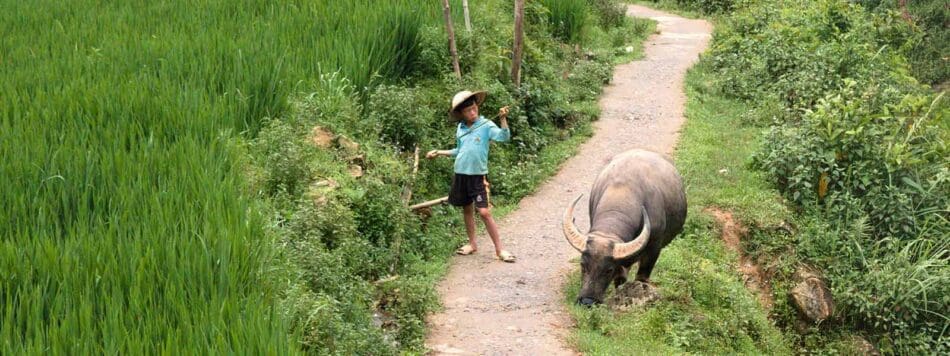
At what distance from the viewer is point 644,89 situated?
13.9 meters

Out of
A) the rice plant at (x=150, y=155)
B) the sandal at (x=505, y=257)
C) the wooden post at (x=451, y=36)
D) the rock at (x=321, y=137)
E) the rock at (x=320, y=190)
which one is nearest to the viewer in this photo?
the rice plant at (x=150, y=155)

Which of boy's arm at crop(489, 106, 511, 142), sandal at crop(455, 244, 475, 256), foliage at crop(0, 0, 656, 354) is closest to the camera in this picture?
foliage at crop(0, 0, 656, 354)

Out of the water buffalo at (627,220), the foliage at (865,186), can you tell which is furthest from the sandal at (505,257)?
the foliage at (865,186)

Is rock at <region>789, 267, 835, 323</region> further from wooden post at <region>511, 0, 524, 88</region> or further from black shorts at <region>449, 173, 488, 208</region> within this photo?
wooden post at <region>511, 0, 524, 88</region>

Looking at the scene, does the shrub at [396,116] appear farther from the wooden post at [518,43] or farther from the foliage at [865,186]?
the foliage at [865,186]

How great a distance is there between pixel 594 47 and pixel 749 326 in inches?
309

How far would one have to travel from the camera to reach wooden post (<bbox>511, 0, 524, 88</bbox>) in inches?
426

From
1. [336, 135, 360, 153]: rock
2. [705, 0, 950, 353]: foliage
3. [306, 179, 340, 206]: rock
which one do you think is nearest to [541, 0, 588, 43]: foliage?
[705, 0, 950, 353]: foliage

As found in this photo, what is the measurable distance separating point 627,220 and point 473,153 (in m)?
1.24

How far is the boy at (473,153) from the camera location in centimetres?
801

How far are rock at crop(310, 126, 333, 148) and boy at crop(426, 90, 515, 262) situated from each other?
2.66ft

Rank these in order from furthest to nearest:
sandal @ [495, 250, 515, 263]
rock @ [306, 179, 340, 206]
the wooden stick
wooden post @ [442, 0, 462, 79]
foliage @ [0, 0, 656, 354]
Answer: wooden post @ [442, 0, 462, 79]
the wooden stick
sandal @ [495, 250, 515, 263]
rock @ [306, 179, 340, 206]
foliage @ [0, 0, 656, 354]

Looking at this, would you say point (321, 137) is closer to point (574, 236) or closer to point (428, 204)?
point (428, 204)

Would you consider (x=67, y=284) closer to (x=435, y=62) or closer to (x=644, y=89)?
(x=435, y=62)
